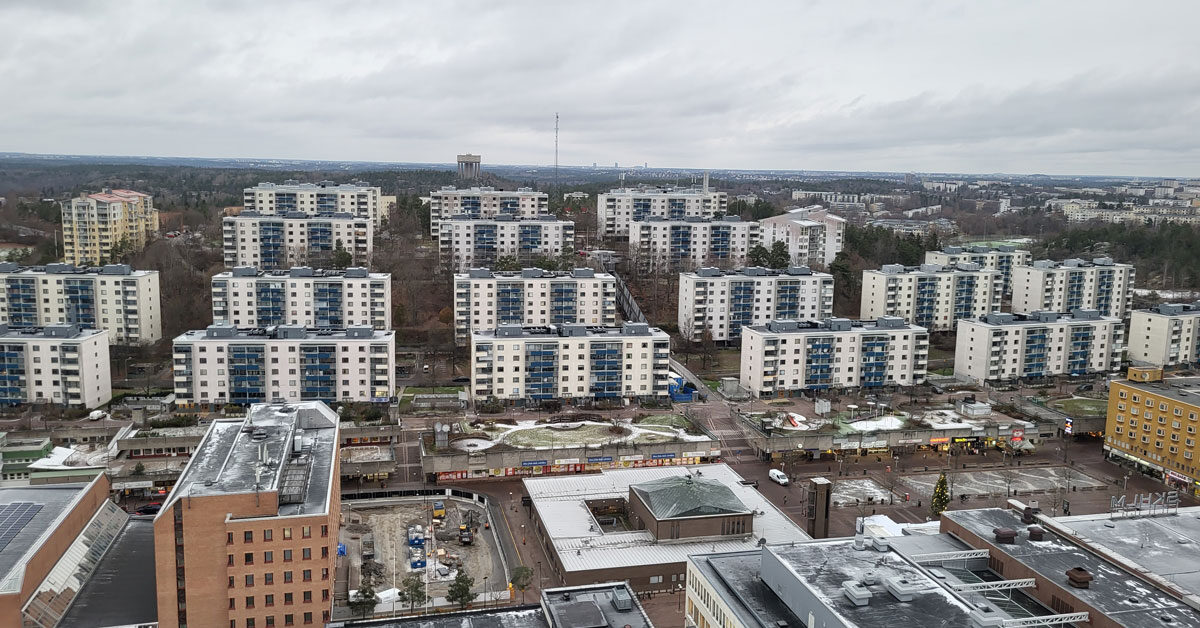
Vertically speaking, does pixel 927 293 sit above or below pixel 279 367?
above

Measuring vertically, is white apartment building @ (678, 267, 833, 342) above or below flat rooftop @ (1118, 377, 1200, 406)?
above

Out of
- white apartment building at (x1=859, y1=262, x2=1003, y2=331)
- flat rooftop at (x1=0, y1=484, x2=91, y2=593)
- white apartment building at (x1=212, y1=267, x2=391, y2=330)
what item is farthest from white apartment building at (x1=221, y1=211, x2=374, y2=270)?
flat rooftop at (x1=0, y1=484, x2=91, y2=593)

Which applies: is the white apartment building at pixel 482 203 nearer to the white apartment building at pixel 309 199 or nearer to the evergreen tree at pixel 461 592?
the white apartment building at pixel 309 199

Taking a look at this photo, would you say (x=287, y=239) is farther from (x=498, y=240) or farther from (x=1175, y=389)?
(x=1175, y=389)

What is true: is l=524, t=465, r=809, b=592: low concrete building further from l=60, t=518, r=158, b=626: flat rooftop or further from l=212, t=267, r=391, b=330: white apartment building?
l=212, t=267, r=391, b=330: white apartment building

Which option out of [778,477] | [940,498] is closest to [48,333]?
[778,477]

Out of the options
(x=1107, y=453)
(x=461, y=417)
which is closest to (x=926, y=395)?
(x=1107, y=453)

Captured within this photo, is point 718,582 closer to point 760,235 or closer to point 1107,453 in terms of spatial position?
point 1107,453
